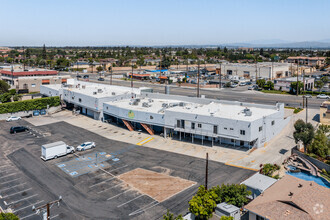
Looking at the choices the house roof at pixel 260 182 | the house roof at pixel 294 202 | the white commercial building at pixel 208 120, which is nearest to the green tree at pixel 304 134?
the white commercial building at pixel 208 120

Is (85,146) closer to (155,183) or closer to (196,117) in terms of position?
(155,183)

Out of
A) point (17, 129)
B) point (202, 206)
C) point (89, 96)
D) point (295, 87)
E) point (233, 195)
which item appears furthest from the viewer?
point (295, 87)

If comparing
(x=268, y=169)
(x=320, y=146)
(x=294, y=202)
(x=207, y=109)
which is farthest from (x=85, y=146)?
(x=320, y=146)

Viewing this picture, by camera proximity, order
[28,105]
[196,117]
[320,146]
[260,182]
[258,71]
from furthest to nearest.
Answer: [258,71]
[28,105]
[196,117]
[320,146]
[260,182]

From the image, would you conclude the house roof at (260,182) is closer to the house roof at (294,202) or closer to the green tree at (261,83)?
the house roof at (294,202)

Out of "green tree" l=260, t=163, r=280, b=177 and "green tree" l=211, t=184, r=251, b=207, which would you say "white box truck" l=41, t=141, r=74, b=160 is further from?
"green tree" l=260, t=163, r=280, b=177

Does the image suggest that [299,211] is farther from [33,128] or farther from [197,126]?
[33,128]
